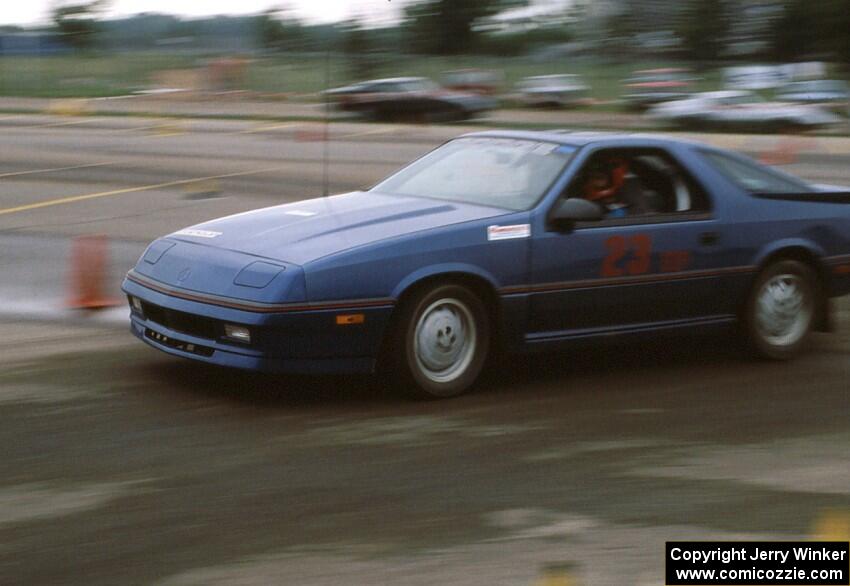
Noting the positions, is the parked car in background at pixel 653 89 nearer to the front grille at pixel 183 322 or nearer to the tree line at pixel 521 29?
the tree line at pixel 521 29

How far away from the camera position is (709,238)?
7.62m

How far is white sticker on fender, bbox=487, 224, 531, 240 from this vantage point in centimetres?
686

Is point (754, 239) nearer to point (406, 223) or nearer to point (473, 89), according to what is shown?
point (406, 223)

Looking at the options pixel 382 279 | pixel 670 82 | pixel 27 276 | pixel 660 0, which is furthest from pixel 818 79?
pixel 382 279

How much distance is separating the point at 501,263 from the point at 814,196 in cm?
236

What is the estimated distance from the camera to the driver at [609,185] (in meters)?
7.45

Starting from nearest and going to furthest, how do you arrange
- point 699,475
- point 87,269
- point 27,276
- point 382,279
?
point 699,475, point 382,279, point 87,269, point 27,276

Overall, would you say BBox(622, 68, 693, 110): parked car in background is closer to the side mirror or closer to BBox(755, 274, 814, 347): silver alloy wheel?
BBox(755, 274, 814, 347): silver alloy wheel

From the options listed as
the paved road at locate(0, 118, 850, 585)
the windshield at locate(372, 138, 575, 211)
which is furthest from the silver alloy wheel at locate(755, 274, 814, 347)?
the windshield at locate(372, 138, 575, 211)

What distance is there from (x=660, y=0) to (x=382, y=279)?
53804 mm

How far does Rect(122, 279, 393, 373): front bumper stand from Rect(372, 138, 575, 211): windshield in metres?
1.11

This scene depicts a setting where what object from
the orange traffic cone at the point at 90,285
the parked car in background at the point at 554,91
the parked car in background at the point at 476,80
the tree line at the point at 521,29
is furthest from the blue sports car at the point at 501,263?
the tree line at the point at 521,29

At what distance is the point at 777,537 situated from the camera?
4.84 meters

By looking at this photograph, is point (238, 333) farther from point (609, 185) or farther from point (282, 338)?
point (609, 185)
